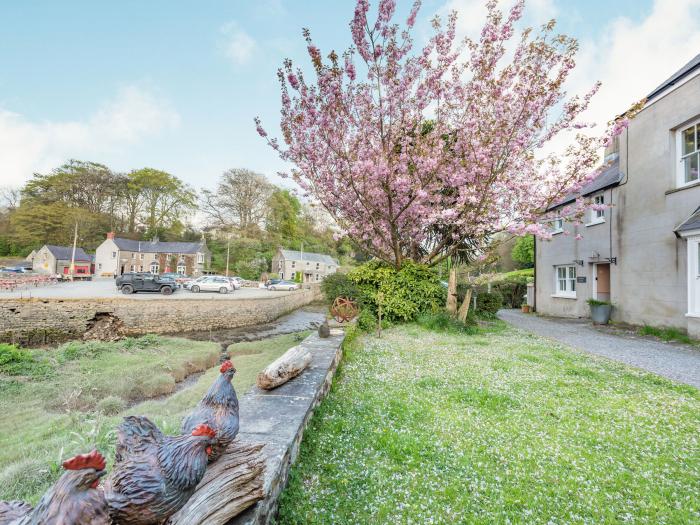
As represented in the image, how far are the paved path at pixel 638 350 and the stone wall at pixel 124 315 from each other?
16.0 metres

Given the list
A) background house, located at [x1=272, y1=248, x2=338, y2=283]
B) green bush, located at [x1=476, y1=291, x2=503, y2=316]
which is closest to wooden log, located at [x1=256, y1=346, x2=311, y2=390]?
green bush, located at [x1=476, y1=291, x2=503, y2=316]

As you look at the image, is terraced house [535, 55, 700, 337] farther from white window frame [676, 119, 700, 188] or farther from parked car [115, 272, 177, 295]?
parked car [115, 272, 177, 295]

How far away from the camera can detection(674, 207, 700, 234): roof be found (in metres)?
7.62

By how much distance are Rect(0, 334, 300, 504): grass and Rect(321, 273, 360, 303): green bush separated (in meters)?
2.19

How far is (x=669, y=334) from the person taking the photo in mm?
8297

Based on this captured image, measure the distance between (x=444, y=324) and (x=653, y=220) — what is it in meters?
7.02

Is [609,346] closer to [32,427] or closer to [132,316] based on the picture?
[32,427]

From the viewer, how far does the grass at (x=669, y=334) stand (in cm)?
784

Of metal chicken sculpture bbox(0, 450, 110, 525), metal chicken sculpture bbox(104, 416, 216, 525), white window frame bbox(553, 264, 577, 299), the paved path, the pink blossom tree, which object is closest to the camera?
metal chicken sculpture bbox(0, 450, 110, 525)

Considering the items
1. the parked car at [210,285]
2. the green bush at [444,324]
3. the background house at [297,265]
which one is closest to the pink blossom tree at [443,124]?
the green bush at [444,324]

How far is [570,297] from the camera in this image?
13109 mm

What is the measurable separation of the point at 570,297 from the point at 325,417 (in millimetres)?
13648

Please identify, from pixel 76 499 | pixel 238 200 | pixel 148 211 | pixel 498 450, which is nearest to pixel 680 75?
pixel 498 450

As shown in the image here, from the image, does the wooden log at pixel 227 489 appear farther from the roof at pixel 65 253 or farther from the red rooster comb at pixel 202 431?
the roof at pixel 65 253
